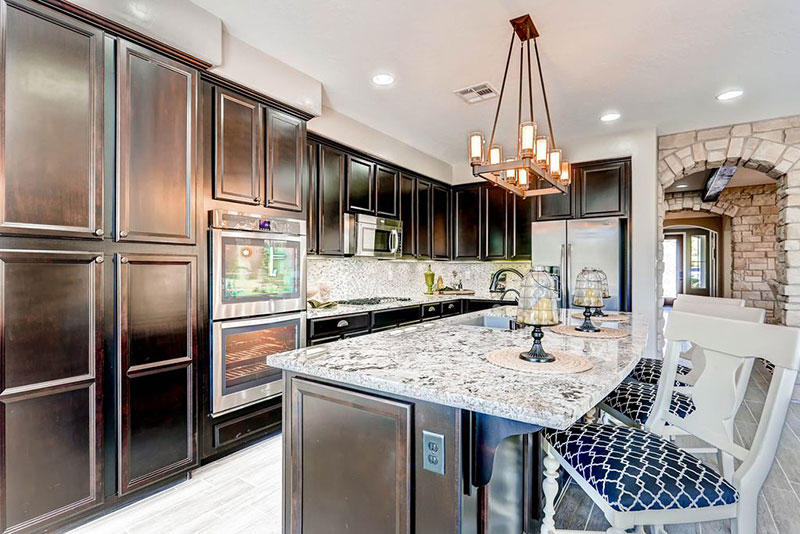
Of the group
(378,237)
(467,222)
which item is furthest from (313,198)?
(467,222)

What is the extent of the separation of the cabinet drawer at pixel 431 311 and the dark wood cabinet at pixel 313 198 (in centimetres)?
152

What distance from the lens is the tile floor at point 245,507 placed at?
6.03 ft

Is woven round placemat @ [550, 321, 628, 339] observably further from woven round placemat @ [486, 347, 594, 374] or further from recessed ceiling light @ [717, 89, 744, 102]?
recessed ceiling light @ [717, 89, 744, 102]

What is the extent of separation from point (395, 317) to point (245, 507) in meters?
2.15

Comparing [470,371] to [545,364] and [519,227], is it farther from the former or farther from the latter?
[519,227]

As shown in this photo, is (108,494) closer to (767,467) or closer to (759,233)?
(767,467)

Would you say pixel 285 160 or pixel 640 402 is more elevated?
pixel 285 160

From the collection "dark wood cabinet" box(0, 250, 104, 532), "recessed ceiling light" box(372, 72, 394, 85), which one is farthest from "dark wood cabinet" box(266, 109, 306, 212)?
"dark wood cabinet" box(0, 250, 104, 532)

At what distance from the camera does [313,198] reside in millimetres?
3412

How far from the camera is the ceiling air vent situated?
3.09 m

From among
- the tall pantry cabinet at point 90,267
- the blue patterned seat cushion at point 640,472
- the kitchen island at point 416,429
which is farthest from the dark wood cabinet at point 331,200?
the blue patterned seat cushion at point 640,472

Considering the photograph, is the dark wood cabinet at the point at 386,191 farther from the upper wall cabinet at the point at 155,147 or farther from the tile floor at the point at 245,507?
the tile floor at the point at 245,507

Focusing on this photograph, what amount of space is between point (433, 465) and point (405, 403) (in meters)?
0.18

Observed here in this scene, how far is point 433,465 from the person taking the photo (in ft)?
3.61
